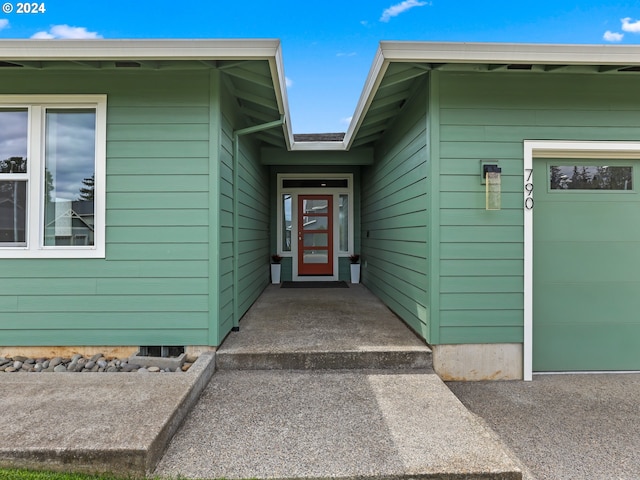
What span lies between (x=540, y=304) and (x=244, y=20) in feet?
18.9

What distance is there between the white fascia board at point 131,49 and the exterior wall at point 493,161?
1675 mm

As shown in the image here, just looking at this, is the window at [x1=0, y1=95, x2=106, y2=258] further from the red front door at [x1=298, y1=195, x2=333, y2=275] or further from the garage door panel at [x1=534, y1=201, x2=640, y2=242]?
the red front door at [x1=298, y1=195, x2=333, y2=275]

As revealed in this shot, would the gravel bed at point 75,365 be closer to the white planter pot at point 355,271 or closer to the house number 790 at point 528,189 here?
the house number 790 at point 528,189

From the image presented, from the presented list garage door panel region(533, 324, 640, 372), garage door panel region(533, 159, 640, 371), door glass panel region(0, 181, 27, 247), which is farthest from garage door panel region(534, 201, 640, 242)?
door glass panel region(0, 181, 27, 247)

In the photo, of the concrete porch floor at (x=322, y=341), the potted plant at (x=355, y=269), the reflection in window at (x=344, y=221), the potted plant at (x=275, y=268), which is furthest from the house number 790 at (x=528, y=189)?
the potted plant at (x=275, y=268)

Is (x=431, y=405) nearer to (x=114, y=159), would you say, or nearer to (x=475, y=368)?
(x=475, y=368)

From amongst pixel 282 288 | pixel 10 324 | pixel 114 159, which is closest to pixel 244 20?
pixel 114 159

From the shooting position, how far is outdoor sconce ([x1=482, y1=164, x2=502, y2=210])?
292 cm

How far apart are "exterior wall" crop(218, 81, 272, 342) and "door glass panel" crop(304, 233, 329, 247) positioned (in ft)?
4.26

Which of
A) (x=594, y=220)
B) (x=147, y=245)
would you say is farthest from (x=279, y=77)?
(x=594, y=220)

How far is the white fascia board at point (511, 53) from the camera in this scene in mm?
2639

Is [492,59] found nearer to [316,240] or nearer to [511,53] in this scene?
[511,53]

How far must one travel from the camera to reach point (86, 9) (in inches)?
157

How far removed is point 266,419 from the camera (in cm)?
205
